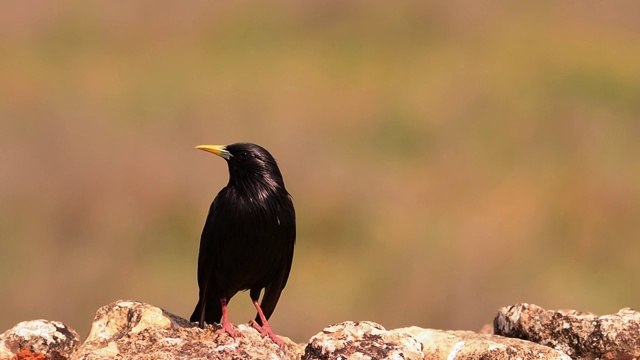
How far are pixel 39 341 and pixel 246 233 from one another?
1776 millimetres

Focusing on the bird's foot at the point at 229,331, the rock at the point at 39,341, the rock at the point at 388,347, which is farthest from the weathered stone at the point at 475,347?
the rock at the point at 39,341

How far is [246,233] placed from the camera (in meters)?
7.37

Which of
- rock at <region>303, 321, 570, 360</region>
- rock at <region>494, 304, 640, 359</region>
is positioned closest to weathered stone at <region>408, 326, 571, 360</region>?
rock at <region>303, 321, 570, 360</region>

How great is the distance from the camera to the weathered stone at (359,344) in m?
6.01

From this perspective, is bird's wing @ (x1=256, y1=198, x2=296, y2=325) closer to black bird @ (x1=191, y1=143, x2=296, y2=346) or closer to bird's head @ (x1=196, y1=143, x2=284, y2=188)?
black bird @ (x1=191, y1=143, x2=296, y2=346)

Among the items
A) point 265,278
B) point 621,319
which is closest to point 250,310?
point 265,278

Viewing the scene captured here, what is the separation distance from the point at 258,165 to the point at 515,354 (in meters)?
2.59

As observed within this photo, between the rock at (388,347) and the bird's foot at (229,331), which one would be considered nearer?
the rock at (388,347)

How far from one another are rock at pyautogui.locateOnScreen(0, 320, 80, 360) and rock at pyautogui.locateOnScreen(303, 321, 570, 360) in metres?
2.09

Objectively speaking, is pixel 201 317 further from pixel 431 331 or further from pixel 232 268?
pixel 431 331

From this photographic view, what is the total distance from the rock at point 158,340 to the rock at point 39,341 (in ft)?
1.15

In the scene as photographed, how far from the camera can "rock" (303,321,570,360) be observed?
6031 mm

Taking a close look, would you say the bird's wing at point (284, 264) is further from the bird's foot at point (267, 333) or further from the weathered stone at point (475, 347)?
the weathered stone at point (475, 347)

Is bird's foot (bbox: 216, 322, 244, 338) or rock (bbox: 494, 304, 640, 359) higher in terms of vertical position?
rock (bbox: 494, 304, 640, 359)
